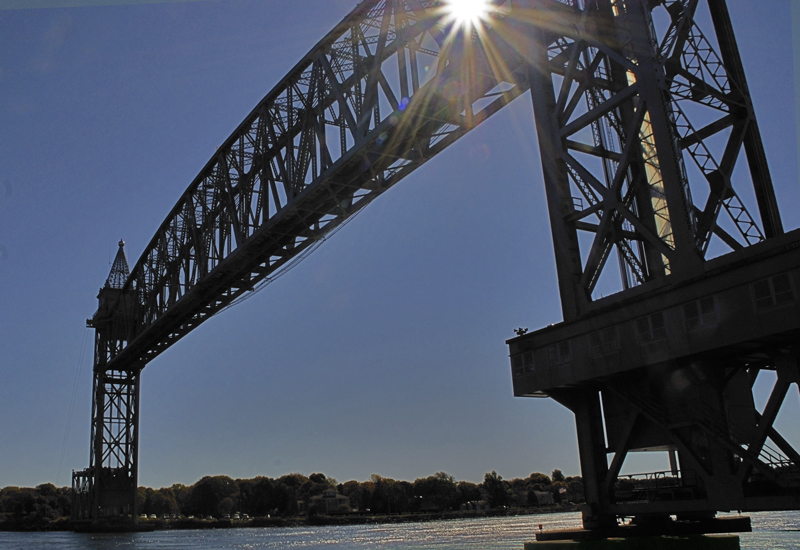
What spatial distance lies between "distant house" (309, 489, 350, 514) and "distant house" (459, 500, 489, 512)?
28549 millimetres

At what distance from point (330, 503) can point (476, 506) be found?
3754cm

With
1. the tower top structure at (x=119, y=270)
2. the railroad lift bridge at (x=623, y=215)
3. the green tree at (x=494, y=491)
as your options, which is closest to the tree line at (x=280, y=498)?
the green tree at (x=494, y=491)

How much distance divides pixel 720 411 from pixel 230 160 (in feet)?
114

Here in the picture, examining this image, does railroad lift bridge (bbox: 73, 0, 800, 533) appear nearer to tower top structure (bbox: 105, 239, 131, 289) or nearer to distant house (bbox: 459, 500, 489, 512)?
Answer: tower top structure (bbox: 105, 239, 131, 289)

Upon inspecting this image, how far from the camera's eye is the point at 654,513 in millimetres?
22156

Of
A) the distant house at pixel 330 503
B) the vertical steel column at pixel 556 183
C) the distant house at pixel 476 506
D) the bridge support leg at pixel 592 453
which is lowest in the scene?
the distant house at pixel 476 506

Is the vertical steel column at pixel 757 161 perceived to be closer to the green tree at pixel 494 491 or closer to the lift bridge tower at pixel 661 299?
the lift bridge tower at pixel 661 299

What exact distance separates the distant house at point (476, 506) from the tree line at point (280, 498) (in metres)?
0.94

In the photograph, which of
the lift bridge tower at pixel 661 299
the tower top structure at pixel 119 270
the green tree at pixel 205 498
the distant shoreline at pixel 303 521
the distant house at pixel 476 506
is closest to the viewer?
the lift bridge tower at pixel 661 299

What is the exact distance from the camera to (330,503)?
163 meters

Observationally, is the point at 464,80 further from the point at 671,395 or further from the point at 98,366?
the point at 98,366

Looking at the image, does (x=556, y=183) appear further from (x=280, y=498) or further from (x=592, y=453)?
(x=280, y=498)

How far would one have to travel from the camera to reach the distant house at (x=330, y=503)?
162 m

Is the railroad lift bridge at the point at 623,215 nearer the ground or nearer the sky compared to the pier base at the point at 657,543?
nearer the sky
